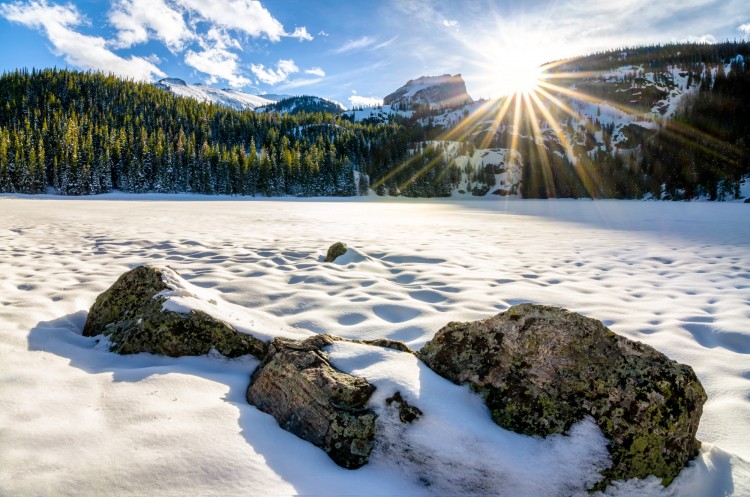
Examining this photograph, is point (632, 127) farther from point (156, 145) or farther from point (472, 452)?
point (472, 452)

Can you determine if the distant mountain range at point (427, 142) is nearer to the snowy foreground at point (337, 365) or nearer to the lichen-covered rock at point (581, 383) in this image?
the snowy foreground at point (337, 365)

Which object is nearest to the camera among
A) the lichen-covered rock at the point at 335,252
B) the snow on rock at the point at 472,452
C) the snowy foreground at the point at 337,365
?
the snowy foreground at the point at 337,365

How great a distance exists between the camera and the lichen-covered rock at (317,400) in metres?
2.22

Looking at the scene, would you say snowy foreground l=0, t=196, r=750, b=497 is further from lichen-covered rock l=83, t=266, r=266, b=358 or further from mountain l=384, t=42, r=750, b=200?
mountain l=384, t=42, r=750, b=200

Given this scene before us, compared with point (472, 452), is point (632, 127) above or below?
above

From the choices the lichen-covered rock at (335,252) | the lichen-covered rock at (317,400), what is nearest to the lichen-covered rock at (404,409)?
the lichen-covered rock at (317,400)

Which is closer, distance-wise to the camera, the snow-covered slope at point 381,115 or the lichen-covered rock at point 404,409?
the lichen-covered rock at point 404,409

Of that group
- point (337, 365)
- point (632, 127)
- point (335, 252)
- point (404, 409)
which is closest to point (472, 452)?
point (404, 409)

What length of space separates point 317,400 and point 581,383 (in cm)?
176

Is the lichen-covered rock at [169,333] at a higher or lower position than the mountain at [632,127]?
lower

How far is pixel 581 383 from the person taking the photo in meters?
2.46

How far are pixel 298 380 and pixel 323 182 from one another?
84.2 meters

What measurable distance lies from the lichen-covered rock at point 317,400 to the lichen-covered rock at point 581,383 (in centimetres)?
83

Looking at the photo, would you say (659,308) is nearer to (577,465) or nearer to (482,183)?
(577,465)
